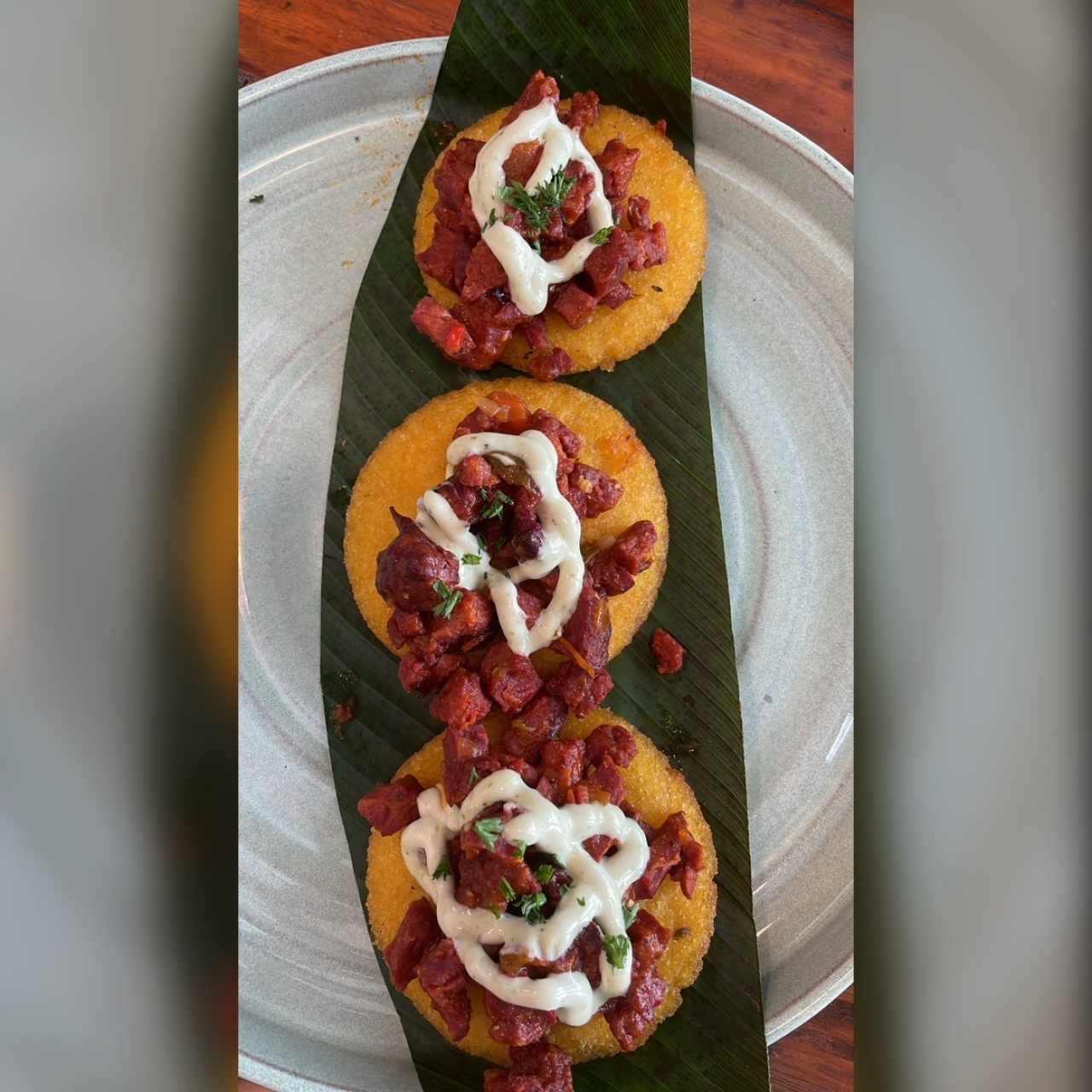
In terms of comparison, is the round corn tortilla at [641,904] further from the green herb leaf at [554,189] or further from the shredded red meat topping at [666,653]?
the green herb leaf at [554,189]

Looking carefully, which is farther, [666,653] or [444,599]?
[666,653]

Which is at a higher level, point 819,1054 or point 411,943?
point 411,943

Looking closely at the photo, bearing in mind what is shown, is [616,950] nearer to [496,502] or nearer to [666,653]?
[666,653]

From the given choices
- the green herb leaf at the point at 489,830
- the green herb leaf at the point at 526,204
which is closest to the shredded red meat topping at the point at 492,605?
the green herb leaf at the point at 489,830
